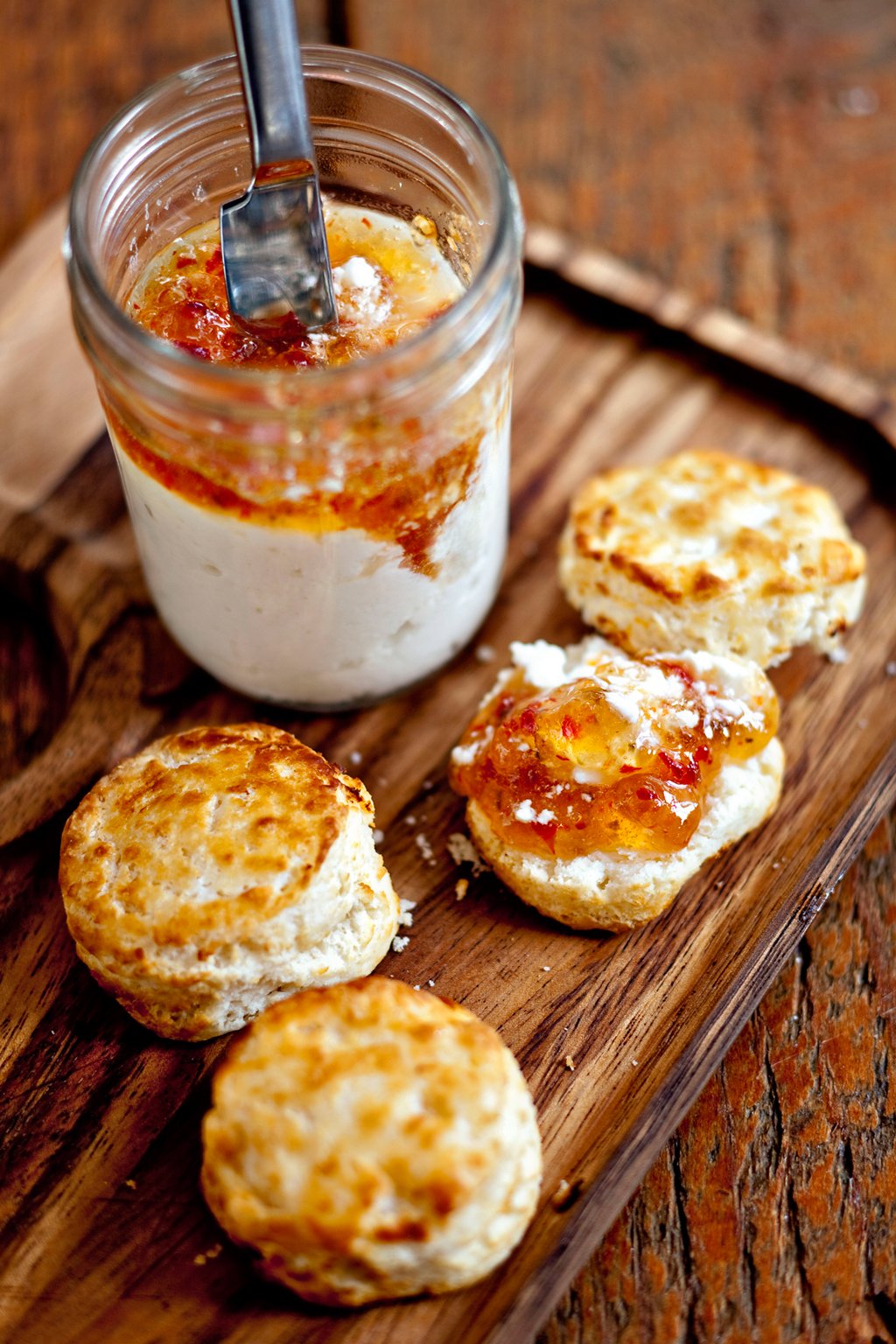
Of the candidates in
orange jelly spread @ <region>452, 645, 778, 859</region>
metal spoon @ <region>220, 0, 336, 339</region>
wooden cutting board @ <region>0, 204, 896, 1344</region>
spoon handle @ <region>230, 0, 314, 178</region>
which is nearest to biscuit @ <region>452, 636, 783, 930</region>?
orange jelly spread @ <region>452, 645, 778, 859</region>

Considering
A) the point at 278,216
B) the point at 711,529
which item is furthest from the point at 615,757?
the point at 278,216

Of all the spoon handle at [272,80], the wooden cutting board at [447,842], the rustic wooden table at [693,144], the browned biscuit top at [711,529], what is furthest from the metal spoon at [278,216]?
the rustic wooden table at [693,144]

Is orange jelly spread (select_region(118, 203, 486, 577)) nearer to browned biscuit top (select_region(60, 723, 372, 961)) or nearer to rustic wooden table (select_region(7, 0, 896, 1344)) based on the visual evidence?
browned biscuit top (select_region(60, 723, 372, 961))

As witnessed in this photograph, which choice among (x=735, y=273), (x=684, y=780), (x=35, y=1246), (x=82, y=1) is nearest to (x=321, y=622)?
(x=684, y=780)

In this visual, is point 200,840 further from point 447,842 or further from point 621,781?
point 621,781

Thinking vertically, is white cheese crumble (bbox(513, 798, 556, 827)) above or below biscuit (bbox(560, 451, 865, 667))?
below

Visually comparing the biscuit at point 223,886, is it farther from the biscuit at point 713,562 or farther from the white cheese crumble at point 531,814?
the biscuit at point 713,562

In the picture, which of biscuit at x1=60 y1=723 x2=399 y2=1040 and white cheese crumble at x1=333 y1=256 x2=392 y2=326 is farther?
white cheese crumble at x1=333 y1=256 x2=392 y2=326
